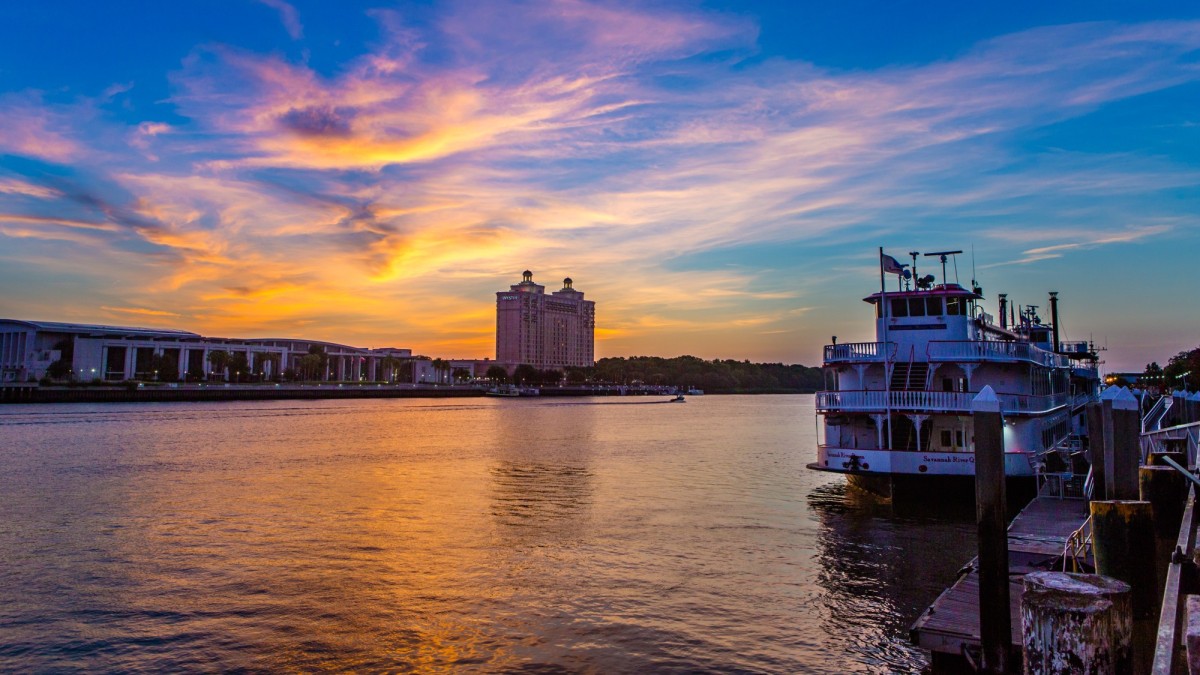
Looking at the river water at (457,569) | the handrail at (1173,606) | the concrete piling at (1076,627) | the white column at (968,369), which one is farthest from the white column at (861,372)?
the concrete piling at (1076,627)

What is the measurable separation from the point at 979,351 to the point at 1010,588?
61.3ft

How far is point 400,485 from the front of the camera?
4466cm

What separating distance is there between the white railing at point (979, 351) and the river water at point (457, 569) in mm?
6765

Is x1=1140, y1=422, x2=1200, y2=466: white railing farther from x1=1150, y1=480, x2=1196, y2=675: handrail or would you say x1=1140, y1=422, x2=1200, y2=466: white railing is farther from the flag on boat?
the flag on boat

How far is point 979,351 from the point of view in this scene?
32.0 metres

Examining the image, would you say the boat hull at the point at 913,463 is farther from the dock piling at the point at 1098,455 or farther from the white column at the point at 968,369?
the dock piling at the point at 1098,455

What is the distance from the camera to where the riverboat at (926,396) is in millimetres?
30812

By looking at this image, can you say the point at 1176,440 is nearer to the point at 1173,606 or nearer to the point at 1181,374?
the point at 1173,606

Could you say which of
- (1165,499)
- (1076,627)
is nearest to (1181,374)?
(1165,499)

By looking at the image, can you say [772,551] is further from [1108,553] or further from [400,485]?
[400,485]

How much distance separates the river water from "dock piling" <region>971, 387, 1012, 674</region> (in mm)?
3112

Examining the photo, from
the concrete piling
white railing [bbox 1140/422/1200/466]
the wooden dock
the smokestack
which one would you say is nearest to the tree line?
the smokestack

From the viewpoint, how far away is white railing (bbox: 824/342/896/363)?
33469mm

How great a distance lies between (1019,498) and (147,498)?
42283mm
